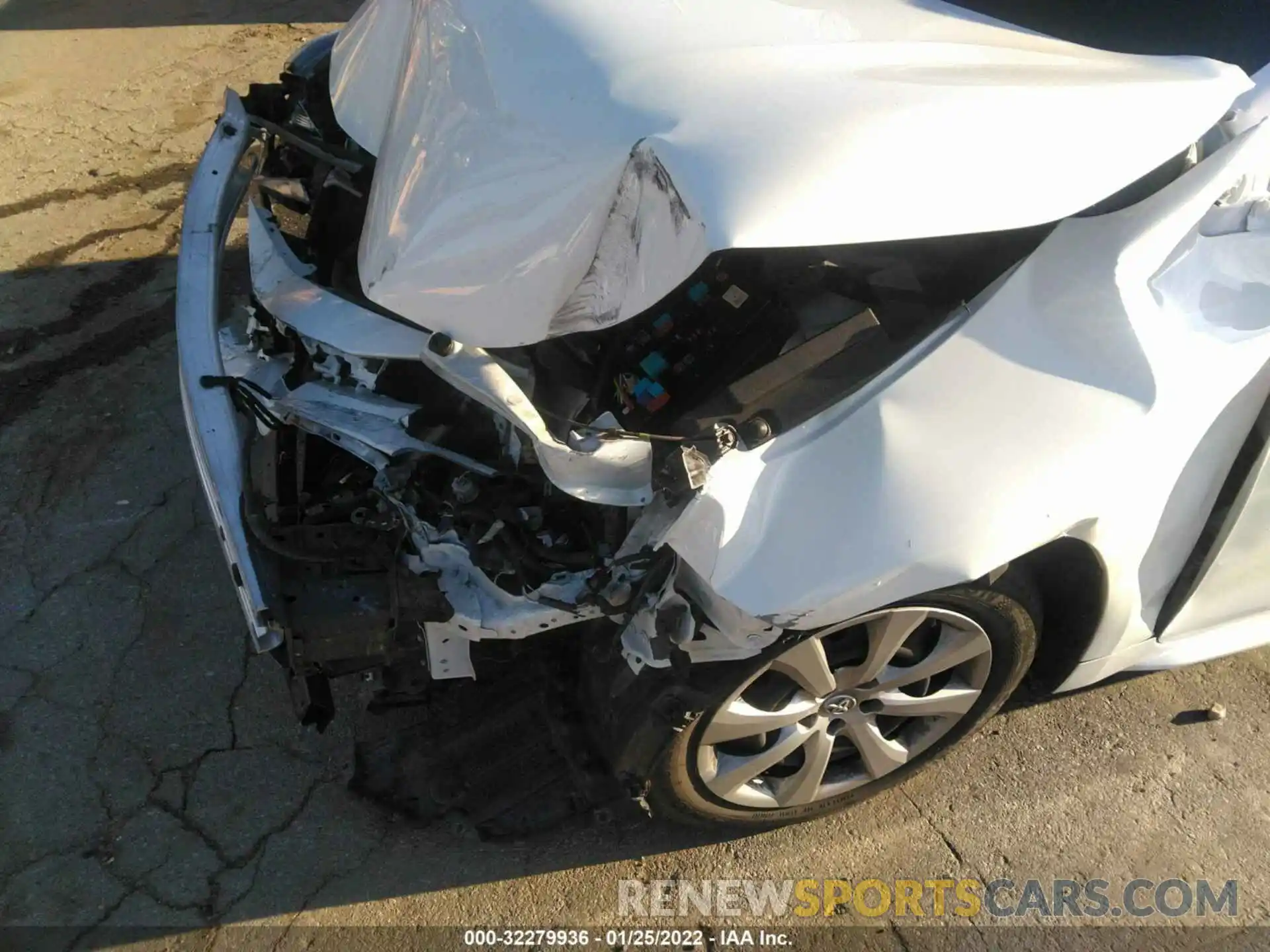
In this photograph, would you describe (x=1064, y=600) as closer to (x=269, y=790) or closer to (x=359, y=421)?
(x=359, y=421)

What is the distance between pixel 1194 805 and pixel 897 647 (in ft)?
3.83

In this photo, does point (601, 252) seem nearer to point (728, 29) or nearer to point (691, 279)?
point (691, 279)

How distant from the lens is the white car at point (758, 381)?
183 centimetres

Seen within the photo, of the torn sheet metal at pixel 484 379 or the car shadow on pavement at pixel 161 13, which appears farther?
the car shadow on pavement at pixel 161 13

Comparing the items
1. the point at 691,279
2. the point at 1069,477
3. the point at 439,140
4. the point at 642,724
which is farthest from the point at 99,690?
the point at 1069,477

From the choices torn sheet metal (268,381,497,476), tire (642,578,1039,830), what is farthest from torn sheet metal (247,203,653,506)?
tire (642,578,1039,830)

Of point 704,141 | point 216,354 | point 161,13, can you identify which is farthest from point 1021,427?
point 161,13

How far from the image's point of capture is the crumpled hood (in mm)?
1754

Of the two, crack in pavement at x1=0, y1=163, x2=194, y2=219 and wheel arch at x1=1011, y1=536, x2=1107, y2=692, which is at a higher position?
wheel arch at x1=1011, y1=536, x2=1107, y2=692

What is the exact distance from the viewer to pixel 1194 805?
8.85 ft

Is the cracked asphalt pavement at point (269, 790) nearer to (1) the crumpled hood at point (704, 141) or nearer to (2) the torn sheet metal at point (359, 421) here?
(2) the torn sheet metal at point (359, 421)

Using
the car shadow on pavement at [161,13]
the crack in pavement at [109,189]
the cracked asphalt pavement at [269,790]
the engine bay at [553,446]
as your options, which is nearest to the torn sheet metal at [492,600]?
the engine bay at [553,446]

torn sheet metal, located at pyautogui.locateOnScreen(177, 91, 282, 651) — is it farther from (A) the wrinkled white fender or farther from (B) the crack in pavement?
(B) the crack in pavement

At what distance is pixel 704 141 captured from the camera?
5.88ft
